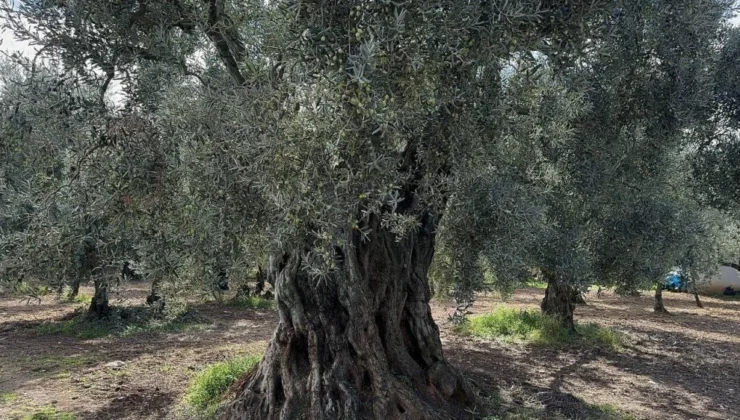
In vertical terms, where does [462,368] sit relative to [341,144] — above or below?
below

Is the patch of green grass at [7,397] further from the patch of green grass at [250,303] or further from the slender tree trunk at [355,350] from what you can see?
the patch of green grass at [250,303]

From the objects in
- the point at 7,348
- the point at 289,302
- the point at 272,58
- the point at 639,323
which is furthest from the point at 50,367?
the point at 639,323

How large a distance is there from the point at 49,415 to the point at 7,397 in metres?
1.27

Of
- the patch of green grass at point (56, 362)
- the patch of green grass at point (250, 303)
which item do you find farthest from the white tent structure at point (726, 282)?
the patch of green grass at point (56, 362)

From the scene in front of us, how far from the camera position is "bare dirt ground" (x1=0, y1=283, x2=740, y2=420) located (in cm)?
790

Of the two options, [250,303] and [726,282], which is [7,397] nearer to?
[250,303]

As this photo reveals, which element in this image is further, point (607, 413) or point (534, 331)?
point (534, 331)

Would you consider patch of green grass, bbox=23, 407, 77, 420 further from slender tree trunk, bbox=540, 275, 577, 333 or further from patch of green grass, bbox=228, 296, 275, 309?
patch of green grass, bbox=228, 296, 275, 309

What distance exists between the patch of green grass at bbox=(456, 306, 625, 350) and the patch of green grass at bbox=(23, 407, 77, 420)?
26.9ft

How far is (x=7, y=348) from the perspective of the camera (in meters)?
11.5

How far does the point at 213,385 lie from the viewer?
7.71 m

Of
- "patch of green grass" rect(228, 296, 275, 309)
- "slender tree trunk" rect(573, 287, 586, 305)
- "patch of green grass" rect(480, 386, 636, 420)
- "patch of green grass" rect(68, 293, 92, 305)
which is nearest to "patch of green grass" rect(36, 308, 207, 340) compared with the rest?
"patch of green grass" rect(68, 293, 92, 305)

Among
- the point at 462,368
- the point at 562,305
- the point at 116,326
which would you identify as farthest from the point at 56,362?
the point at 562,305

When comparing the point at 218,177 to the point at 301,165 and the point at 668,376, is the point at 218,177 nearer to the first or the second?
the point at 301,165
